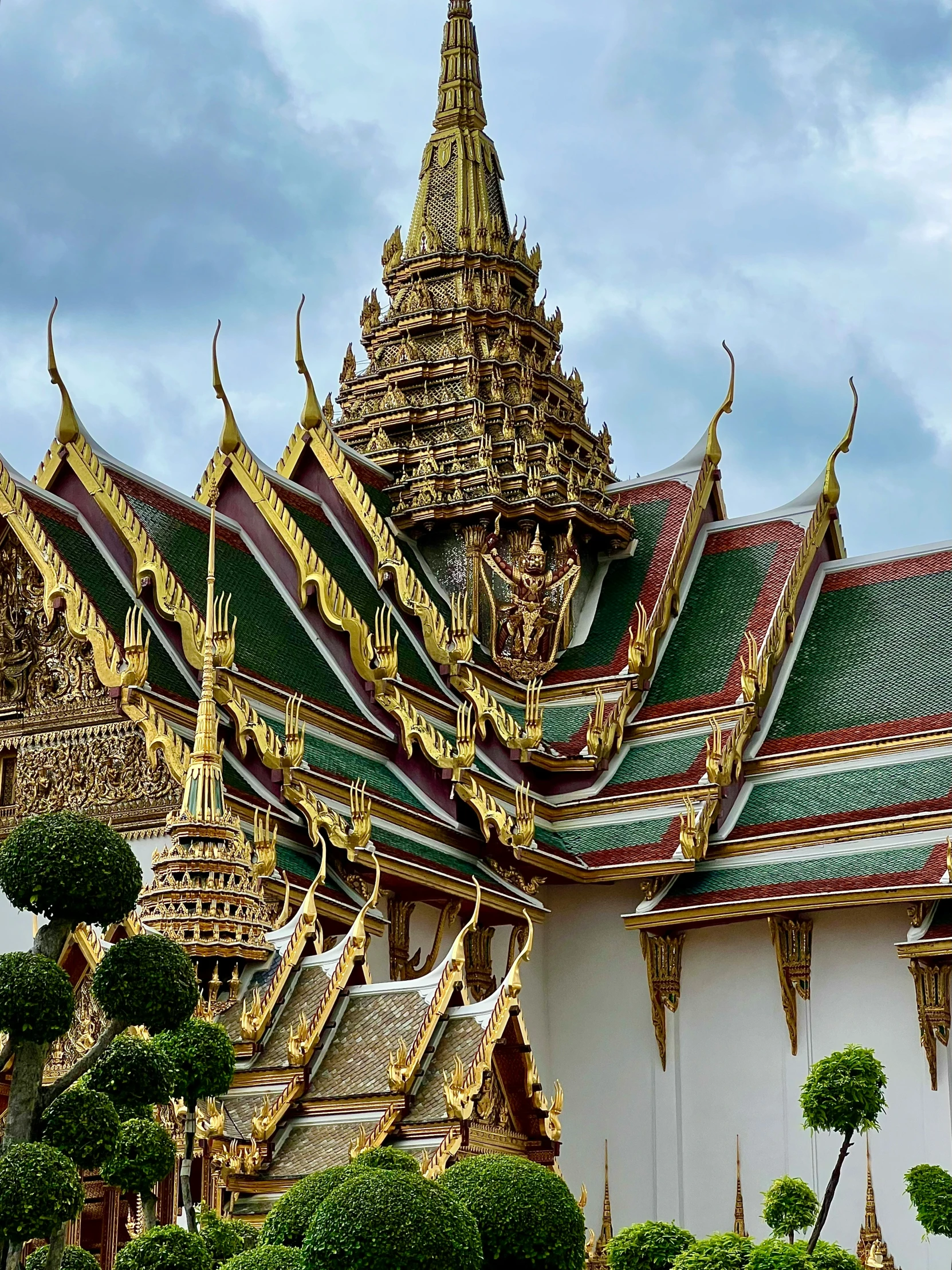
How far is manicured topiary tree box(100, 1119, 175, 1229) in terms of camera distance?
24.5 feet

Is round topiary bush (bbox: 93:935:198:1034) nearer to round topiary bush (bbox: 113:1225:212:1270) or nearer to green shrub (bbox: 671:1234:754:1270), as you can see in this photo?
round topiary bush (bbox: 113:1225:212:1270)

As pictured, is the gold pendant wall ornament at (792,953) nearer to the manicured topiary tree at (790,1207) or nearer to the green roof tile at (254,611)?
the green roof tile at (254,611)

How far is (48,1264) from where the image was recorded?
6.87 metres

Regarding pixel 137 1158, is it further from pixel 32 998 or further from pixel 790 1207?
pixel 790 1207

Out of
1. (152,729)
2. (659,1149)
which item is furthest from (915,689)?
(152,729)

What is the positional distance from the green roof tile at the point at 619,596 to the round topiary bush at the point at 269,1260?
36.7ft

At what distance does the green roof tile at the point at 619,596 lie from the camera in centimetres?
1819

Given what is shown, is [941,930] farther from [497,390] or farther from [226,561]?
[497,390]

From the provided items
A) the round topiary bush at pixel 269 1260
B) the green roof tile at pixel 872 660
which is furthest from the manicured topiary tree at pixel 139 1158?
the green roof tile at pixel 872 660

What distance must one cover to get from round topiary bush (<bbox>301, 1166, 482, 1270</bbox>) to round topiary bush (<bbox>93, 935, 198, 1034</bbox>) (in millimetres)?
801

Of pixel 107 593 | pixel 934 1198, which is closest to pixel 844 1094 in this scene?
pixel 934 1198

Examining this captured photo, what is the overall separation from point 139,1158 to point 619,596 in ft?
38.0

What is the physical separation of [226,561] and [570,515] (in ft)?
10.1

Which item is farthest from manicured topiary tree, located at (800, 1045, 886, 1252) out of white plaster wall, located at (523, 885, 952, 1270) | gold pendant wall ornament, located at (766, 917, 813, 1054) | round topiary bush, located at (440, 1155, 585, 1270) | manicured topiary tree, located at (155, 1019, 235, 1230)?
gold pendant wall ornament, located at (766, 917, 813, 1054)
